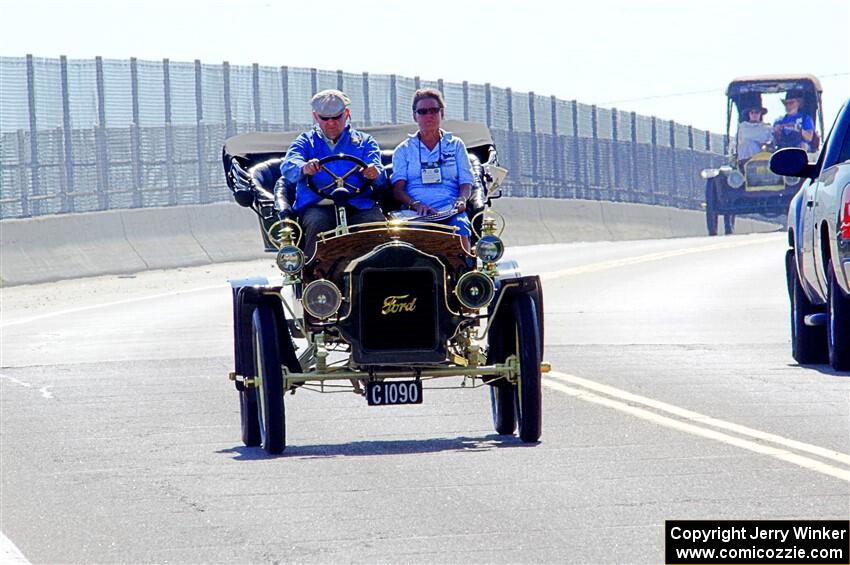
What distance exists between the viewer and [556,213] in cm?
5075

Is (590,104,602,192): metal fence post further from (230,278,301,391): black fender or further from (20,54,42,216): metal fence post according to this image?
(230,278,301,391): black fender

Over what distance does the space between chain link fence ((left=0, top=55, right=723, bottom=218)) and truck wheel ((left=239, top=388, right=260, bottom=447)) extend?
24116 mm

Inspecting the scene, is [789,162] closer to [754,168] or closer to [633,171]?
[754,168]

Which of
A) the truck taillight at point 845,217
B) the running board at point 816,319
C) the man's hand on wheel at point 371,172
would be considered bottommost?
the running board at point 816,319

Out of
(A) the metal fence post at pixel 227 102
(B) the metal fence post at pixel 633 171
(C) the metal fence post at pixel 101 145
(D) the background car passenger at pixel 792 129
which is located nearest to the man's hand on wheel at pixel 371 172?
(C) the metal fence post at pixel 101 145

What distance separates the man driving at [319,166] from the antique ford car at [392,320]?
14cm

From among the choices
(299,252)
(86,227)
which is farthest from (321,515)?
(86,227)

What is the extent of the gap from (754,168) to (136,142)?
12681 millimetres

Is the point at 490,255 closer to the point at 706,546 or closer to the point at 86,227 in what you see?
the point at 706,546

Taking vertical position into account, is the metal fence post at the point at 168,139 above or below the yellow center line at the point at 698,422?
above

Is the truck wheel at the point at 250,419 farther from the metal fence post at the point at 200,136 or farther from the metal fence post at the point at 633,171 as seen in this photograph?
the metal fence post at the point at 633,171

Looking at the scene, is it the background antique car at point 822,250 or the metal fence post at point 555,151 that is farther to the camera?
the metal fence post at point 555,151

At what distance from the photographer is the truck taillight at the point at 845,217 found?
14.6 meters

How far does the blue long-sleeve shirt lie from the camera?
41.4 feet
